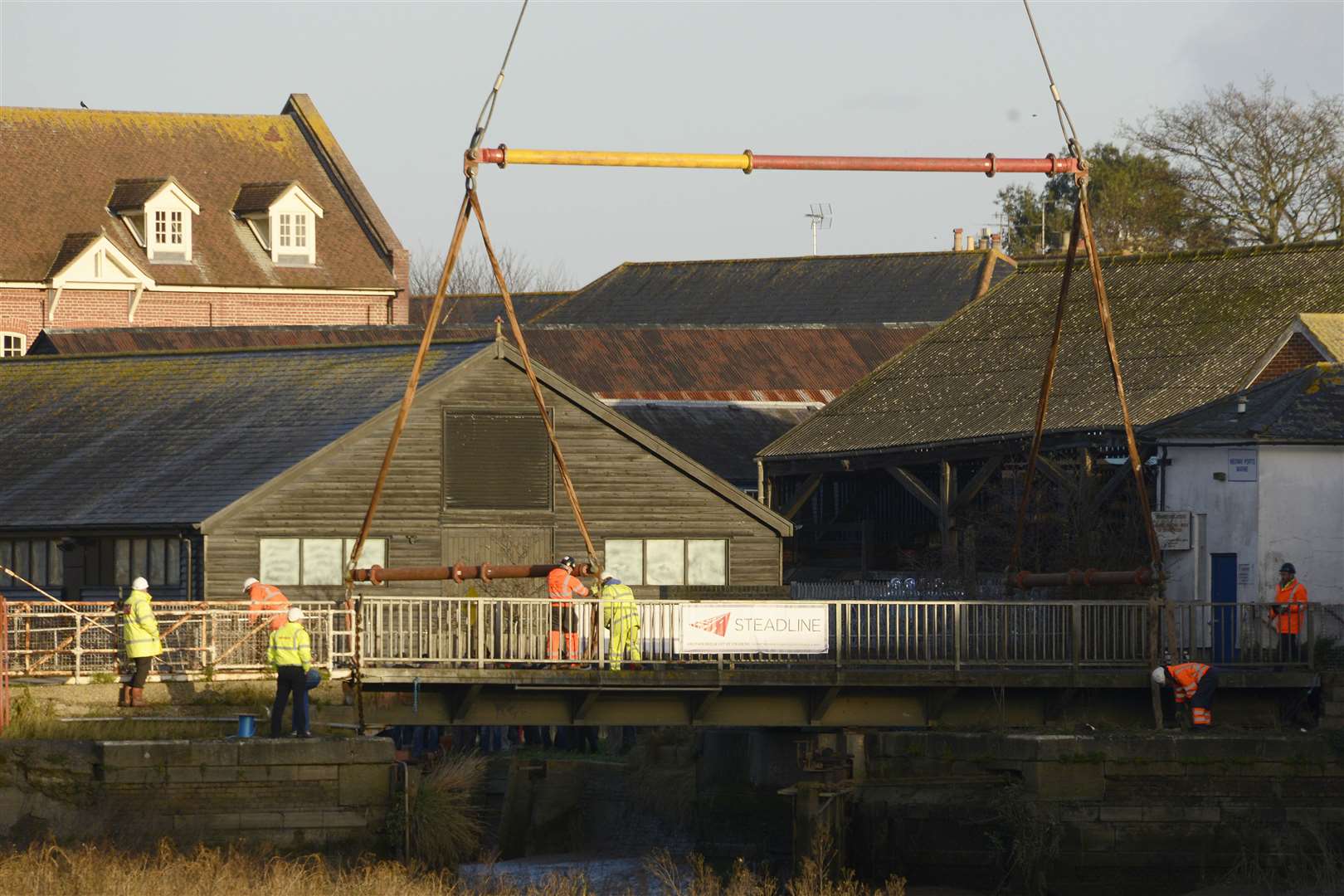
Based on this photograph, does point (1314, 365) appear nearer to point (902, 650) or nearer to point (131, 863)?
point (902, 650)

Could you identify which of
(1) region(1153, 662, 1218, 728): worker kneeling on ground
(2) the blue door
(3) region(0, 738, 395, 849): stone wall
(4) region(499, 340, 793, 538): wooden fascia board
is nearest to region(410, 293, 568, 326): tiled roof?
(4) region(499, 340, 793, 538): wooden fascia board

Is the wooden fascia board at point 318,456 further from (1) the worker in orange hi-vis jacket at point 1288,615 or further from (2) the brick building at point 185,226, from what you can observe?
(2) the brick building at point 185,226

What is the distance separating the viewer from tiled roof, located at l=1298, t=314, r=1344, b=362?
39.0 m

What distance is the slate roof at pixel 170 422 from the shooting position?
3803cm

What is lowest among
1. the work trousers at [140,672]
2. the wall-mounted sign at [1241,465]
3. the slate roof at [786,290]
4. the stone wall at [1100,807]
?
the stone wall at [1100,807]

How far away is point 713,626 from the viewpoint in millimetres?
30594

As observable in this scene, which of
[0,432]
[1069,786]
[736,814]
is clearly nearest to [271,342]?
[0,432]

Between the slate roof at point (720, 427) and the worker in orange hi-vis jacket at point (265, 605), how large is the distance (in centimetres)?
2175

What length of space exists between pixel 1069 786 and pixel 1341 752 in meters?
3.51

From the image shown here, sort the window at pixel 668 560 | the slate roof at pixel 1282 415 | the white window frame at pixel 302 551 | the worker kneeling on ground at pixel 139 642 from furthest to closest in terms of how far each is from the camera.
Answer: the window at pixel 668 560 → the white window frame at pixel 302 551 → the slate roof at pixel 1282 415 → the worker kneeling on ground at pixel 139 642

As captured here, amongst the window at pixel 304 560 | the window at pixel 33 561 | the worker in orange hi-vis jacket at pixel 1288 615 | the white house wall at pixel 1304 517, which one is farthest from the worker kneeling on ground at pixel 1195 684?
the window at pixel 33 561

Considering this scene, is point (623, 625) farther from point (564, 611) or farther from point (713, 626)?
point (564, 611)

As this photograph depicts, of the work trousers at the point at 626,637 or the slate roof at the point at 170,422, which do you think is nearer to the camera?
the work trousers at the point at 626,637

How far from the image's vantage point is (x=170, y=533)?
122ft
